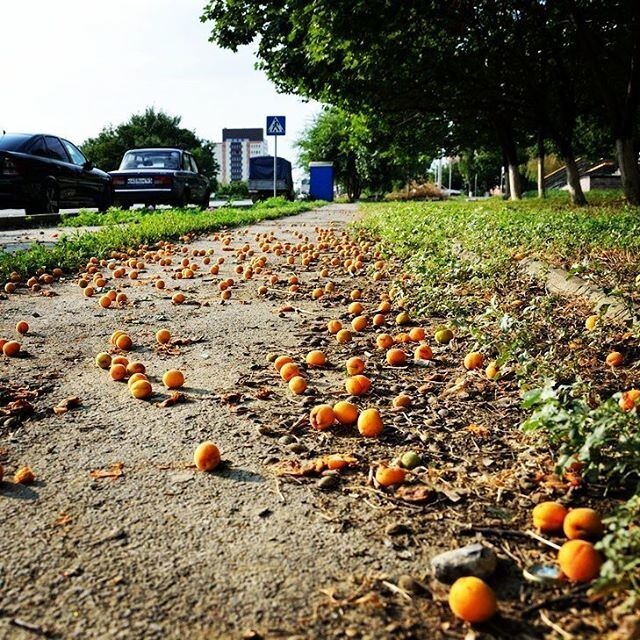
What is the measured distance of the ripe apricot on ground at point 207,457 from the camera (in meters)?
2.35

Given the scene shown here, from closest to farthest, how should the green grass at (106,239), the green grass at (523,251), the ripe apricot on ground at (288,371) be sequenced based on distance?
the ripe apricot on ground at (288,371) < the green grass at (523,251) < the green grass at (106,239)

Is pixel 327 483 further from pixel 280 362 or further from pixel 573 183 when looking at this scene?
pixel 573 183

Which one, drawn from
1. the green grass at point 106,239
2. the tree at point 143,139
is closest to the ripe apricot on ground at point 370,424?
the green grass at point 106,239

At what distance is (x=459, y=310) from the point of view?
4676mm

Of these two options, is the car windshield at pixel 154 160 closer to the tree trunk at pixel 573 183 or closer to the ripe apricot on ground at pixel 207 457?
the tree trunk at pixel 573 183

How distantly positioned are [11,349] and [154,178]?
54.2ft

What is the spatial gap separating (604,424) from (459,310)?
9.17 feet

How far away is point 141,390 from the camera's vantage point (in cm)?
317

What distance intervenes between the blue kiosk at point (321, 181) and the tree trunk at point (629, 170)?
37.2 m

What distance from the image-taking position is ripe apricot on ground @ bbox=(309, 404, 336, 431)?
2745 mm

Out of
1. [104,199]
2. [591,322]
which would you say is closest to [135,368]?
[591,322]

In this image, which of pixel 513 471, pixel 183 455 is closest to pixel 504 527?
pixel 513 471

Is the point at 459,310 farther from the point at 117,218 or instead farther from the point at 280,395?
the point at 117,218

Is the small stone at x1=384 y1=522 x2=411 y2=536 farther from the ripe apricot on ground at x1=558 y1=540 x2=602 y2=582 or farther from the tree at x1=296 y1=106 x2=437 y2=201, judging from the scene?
the tree at x1=296 y1=106 x2=437 y2=201
